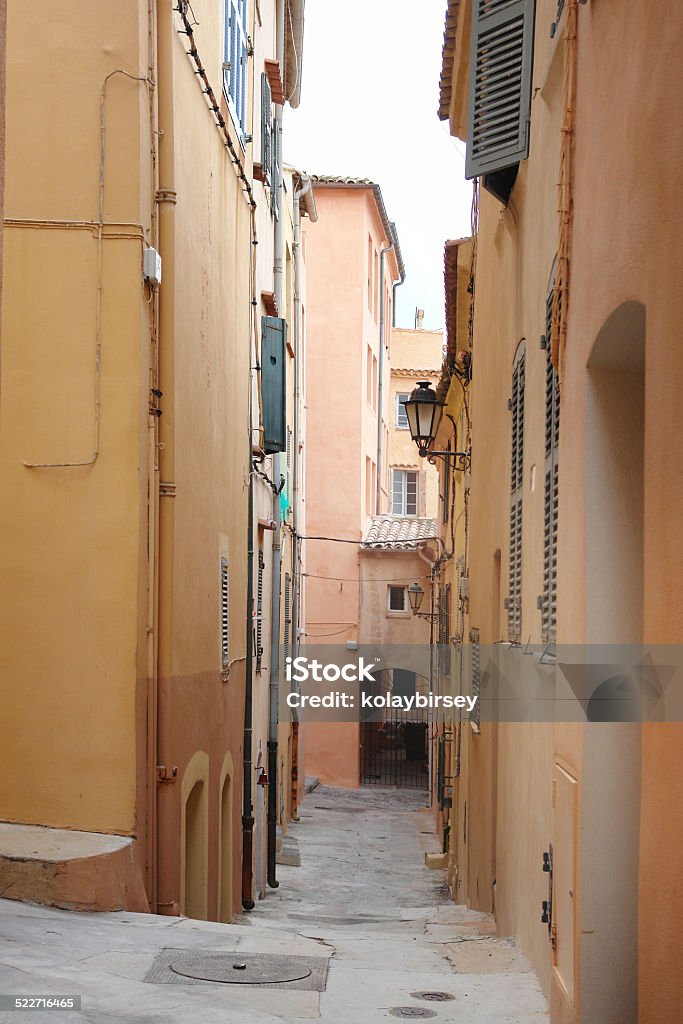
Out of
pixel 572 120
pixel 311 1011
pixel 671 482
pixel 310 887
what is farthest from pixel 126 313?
pixel 310 887

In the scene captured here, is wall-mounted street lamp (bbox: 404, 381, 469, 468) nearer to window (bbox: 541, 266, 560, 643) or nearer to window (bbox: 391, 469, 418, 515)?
window (bbox: 541, 266, 560, 643)

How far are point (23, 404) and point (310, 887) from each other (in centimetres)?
1076

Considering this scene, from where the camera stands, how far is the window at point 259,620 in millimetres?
17688

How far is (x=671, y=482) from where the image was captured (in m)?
3.74

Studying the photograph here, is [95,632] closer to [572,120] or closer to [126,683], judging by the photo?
[126,683]

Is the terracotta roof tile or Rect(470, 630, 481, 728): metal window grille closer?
Rect(470, 630, 481, 728): metal window grille

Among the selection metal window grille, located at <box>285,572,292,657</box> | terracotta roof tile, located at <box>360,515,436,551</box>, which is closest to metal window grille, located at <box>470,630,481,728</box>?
metal window grille, located at <box>285,572,292,657</box>

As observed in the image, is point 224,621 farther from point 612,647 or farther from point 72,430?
point 612,647

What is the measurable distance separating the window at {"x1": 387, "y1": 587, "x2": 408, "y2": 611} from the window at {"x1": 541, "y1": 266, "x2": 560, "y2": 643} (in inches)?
1003

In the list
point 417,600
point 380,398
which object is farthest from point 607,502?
point 380,398

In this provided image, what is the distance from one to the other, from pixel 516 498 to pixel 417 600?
20961mm

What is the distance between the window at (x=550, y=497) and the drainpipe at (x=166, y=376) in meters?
3.59

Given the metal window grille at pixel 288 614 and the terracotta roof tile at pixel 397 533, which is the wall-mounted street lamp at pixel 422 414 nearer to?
the metal window grille at pixel 288 614

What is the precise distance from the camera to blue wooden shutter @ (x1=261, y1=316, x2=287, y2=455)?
682 inches
